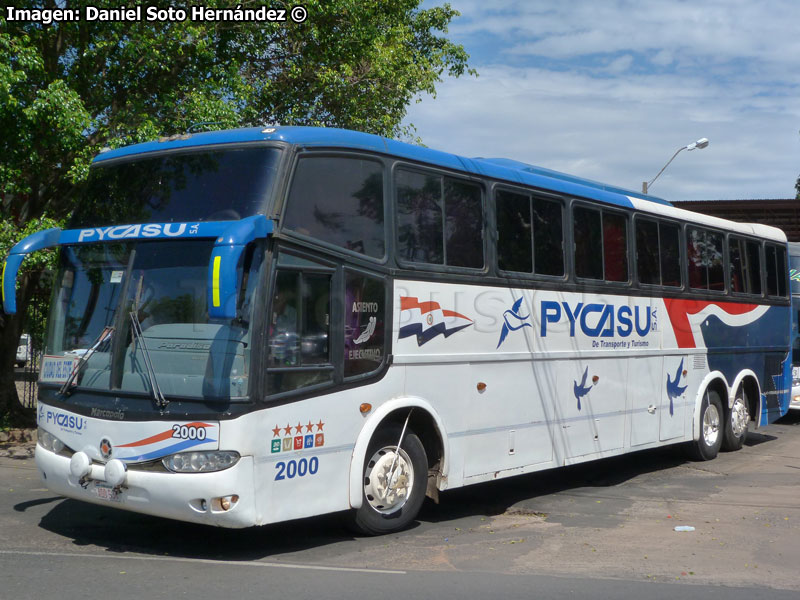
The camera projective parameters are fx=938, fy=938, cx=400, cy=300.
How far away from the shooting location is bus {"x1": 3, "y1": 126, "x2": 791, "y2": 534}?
7027mm

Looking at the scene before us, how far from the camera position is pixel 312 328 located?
7516mm

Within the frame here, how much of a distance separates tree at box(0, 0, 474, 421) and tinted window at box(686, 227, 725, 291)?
5.97 m

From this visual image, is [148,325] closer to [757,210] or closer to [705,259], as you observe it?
[705,259]

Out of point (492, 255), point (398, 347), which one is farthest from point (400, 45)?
point (398, 347)

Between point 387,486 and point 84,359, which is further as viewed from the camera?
point 387,486

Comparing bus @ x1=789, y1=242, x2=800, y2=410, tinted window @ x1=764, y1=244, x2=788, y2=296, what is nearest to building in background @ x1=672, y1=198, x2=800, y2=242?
bus @ x1=789, y1=242, x2=800, y2=410

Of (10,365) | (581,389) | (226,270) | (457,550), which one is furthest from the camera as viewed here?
(10,365)

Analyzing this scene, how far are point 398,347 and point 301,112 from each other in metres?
8.69

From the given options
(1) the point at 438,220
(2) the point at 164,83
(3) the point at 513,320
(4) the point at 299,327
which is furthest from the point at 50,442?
(2) the point at 164,83

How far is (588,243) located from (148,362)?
564 cm

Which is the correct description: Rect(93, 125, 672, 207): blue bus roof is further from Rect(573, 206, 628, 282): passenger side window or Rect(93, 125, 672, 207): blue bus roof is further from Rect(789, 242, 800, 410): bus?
Rect(789, 242, 800, 410): bus

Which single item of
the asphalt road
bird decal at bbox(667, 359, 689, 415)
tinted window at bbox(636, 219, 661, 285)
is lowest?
the asphalt road

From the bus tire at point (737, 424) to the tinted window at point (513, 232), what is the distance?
234 inches

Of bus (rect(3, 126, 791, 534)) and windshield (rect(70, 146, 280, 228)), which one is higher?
windshield (rect(70, 146, 280, 228))
